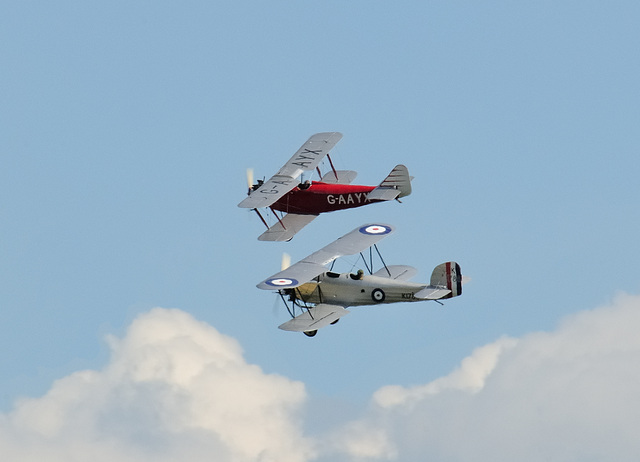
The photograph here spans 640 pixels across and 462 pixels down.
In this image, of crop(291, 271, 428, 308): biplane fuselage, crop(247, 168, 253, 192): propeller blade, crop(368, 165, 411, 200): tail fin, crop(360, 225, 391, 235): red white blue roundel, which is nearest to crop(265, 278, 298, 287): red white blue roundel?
crop(291, 271, 428, 308): biplane fuselage

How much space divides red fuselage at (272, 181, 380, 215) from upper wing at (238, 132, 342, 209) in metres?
0.68

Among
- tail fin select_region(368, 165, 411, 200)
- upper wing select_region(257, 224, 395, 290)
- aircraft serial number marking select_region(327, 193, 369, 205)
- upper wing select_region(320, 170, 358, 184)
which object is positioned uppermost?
upper wing select_region(320, 170, 358, 184)

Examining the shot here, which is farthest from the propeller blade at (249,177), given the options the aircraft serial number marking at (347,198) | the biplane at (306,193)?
the aircraft serial number marking at (347,198)

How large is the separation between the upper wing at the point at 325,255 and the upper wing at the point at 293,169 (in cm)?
355

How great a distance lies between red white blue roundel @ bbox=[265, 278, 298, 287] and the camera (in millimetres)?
41281

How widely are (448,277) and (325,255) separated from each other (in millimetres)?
3622

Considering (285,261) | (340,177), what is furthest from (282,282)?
(340,177)

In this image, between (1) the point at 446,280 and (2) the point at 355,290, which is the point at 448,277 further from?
(2) the point at 355,290

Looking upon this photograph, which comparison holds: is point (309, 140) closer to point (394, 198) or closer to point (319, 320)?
point (394, 198)

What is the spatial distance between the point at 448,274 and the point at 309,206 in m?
8.08

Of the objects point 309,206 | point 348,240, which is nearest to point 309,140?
point 309,206

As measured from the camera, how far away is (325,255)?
4331cm

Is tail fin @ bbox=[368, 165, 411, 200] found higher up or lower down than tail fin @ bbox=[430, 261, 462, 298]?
higher up

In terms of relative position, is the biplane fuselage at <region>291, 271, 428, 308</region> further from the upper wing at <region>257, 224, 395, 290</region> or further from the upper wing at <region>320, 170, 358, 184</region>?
the upper wing at <region>320, 170, 358, 184</region>
